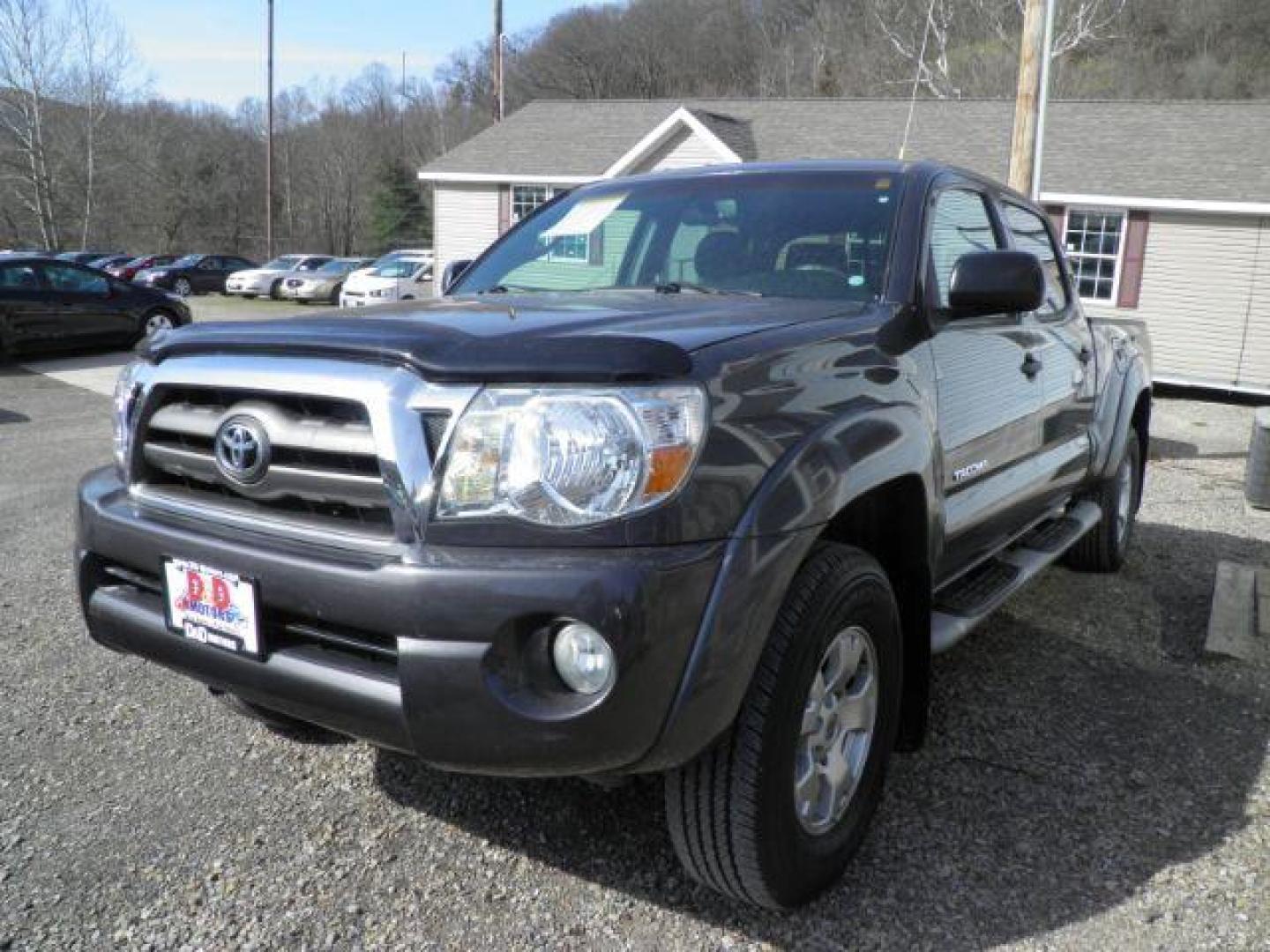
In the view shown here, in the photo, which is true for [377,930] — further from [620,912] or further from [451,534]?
[451,534]

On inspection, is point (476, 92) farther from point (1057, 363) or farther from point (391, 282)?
point (1057, 363)

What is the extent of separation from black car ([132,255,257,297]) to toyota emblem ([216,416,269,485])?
32334 mm

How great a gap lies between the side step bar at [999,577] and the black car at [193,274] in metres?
31.8

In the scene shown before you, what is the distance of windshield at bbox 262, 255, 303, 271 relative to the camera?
31.2 m

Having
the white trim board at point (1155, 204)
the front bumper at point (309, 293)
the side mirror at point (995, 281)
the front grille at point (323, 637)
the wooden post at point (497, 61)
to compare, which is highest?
the wooden post at point (497, 61)

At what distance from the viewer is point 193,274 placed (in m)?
32.8

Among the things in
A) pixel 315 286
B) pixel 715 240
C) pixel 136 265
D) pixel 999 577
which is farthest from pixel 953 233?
Result: pixel 136 265

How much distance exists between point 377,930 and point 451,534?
3.46 feet

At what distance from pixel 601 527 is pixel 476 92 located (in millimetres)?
74155

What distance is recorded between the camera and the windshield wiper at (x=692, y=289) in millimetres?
3025

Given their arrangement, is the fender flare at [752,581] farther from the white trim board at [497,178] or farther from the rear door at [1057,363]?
the white trim board at [497,178]

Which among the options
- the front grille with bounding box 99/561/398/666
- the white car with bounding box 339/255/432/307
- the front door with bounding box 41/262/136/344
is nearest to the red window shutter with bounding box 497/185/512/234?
the white car with bounding box 339/255/432/307

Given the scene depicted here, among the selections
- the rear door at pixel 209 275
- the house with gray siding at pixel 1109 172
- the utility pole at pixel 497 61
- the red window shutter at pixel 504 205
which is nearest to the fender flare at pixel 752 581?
the house with gray siding at pixel 1109 172

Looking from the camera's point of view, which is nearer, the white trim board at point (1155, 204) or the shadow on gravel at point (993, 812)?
the shadow on gravel at point (993, 812)
